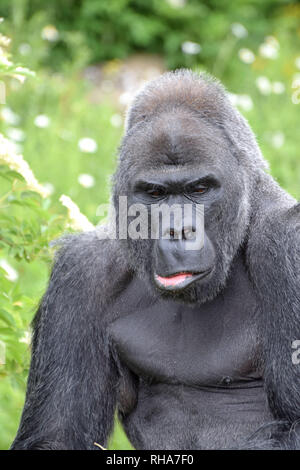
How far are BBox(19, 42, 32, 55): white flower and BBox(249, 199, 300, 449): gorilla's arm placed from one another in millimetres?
5058

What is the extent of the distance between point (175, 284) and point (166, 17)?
27.2 ft

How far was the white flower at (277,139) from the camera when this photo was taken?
809cm

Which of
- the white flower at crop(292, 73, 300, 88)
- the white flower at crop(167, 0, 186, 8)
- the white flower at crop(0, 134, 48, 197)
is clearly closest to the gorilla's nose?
the white flower at crop(0, 134, 48, 197)

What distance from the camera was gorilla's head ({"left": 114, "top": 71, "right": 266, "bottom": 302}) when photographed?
343 cm

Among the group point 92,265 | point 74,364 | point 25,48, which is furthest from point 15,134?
point 74,364

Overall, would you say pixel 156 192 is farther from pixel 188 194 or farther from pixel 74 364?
pixel 74 364

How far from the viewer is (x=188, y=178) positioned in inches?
139

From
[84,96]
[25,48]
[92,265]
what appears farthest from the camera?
[84,96]

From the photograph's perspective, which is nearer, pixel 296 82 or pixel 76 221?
pixel 76 221

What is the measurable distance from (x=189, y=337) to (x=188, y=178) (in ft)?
2.49

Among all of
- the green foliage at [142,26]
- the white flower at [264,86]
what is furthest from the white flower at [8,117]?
the green foliage at [142,26]

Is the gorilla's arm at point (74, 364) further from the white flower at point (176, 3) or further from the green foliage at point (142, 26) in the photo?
the white flower at point (176, 3)

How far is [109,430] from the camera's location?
4.02 m

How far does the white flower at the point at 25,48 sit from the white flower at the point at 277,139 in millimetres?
2528
